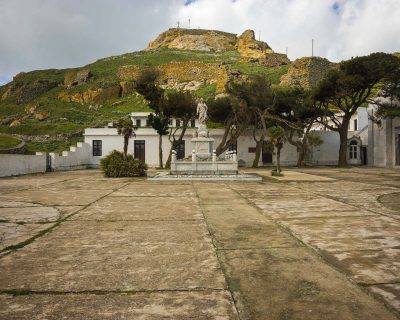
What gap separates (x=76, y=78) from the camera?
298 ft

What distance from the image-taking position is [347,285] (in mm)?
3535

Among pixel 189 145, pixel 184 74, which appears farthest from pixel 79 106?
pixel 189 145

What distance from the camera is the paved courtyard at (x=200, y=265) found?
3.04 meters

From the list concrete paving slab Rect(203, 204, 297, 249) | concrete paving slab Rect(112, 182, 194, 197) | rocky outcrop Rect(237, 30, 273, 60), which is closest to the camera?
concrete paving slab Rect(203, 204, 297, 249)

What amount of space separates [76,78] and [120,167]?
7679cm

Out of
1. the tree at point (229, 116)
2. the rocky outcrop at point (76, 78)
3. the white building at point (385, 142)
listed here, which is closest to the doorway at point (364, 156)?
the white building at point (385, 142)

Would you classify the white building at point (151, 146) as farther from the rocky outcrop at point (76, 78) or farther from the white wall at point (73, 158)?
the rocky outcrop at point (76, 78)

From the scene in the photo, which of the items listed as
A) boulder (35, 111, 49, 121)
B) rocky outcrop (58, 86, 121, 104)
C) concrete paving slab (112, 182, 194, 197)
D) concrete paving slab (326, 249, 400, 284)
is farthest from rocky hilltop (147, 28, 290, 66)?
concrete paving slab (326, 249, 400, 284)

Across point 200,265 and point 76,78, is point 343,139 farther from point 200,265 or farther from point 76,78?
point 76,78

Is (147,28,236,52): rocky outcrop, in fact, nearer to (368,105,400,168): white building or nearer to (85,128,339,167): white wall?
(85,128,339,167): white wall

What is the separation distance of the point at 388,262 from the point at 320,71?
272 feet

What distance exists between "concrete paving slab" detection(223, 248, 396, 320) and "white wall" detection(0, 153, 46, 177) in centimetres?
2227

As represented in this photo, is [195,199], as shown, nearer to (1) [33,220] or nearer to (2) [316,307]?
(1) [33,220]

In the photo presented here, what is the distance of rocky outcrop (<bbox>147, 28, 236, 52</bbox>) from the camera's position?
459 ft
